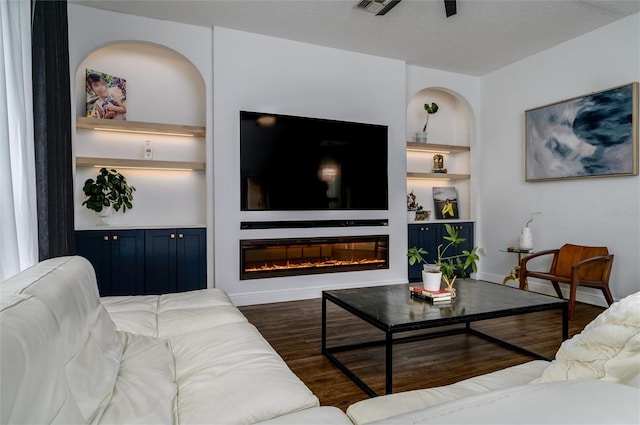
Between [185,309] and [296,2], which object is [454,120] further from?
[185,309]

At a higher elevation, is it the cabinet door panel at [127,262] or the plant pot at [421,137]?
the plant pot at [421,137]

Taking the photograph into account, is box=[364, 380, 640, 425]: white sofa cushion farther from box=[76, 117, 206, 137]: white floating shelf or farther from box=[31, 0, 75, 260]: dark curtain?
box=[76, 117, 206, 137]: white floating shelf

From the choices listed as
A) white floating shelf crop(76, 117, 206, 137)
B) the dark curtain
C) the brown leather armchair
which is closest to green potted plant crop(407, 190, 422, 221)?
the brown leather armchair

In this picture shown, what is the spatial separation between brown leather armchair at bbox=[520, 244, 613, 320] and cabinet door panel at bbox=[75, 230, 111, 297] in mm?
4090

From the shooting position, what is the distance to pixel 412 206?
5.12 metres

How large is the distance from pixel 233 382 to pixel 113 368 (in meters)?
0.42

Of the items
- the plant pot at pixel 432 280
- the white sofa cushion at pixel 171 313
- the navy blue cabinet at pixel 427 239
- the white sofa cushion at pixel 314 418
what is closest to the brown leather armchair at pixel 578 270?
the navy blue cabinet at pixel 427 239

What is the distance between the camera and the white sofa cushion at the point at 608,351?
0.80 metres

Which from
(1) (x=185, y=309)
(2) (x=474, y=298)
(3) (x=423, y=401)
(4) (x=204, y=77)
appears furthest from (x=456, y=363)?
(4) (x=204, y=77)

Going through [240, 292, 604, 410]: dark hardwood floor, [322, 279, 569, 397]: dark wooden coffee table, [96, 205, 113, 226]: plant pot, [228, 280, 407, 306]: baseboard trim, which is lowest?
[240, 292, 604, 410]: dark hardwood floor

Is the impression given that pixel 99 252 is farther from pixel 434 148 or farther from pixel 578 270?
pixel 578 270

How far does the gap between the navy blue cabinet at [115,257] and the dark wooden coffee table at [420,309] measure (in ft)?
6.59

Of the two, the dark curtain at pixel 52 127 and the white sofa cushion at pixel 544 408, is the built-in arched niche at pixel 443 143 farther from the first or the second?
the white sofa cushion at pixel 544 408

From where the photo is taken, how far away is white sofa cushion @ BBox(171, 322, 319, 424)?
3.43 feet
